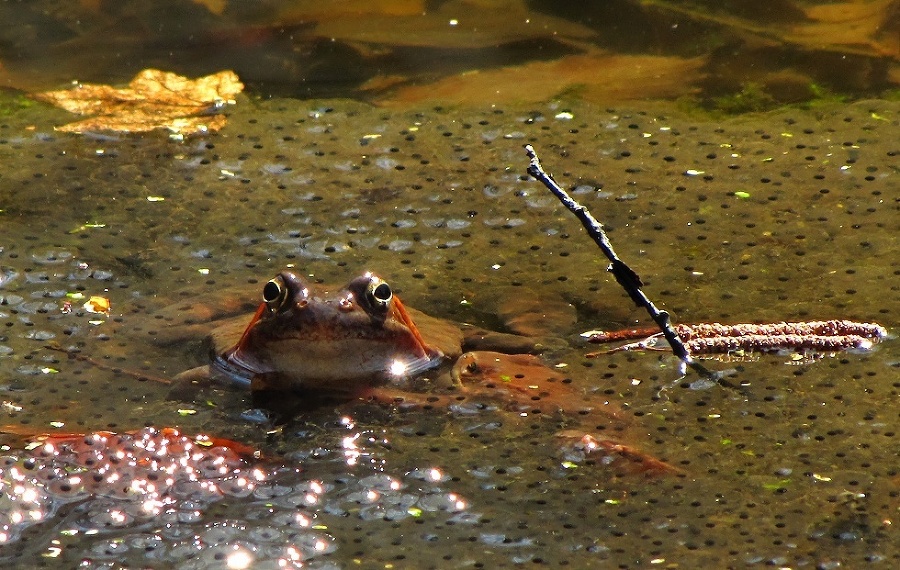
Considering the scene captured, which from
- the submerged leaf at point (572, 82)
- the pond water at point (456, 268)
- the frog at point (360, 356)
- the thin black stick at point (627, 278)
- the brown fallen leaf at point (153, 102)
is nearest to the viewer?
the pond water at point (456, 268)

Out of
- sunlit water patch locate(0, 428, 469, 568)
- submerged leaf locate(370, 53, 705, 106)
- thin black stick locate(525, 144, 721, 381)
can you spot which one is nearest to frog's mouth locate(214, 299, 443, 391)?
sunlit water patch locate(0, 428, 469, 568)

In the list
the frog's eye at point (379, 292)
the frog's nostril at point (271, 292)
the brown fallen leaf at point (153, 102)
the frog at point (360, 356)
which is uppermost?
the brown fallen leaf at point (153, 102)

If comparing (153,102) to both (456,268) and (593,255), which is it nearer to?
(456,268)

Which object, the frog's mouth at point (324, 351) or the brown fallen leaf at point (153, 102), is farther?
the brown fallen leaf at point (153, 102)

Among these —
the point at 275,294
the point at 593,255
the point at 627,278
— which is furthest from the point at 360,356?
the point at 593,255

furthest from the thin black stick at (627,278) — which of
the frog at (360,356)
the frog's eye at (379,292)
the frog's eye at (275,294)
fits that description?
the frog's eye at (275,294)

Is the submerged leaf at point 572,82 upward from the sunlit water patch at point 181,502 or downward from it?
upward

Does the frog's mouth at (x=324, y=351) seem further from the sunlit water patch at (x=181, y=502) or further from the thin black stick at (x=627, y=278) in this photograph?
the thin black stick at (x=627, y=278)

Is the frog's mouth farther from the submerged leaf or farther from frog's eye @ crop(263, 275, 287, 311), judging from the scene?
the submerged leaf
